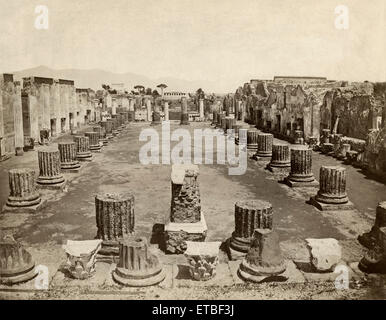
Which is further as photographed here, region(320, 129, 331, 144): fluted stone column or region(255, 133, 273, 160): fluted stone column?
region(320, 129, 331, 144): fluted stone column

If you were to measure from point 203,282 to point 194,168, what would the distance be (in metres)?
2.66

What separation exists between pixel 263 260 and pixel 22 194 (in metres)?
7.23

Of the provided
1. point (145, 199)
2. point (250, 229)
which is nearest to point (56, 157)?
point (145, 199)

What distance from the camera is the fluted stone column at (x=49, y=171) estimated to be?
13266 millimetres

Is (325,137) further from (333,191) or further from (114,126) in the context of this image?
(114,126)

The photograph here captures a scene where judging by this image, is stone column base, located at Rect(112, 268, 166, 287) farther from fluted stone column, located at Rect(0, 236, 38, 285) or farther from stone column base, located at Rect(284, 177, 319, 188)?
stone column base, located at Rect(284, 177, 319, 188)

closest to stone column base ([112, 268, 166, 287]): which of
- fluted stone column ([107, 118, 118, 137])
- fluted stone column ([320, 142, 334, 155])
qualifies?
fluted stone column ([320, 142, 334, 155])

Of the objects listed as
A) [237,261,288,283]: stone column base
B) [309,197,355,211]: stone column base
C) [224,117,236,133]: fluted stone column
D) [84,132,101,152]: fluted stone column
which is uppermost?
[224,117,236,133]: fluted stone column

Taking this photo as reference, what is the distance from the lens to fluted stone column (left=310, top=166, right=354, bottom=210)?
1106 cm

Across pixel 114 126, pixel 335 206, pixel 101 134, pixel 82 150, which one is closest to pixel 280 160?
pixel 335 206

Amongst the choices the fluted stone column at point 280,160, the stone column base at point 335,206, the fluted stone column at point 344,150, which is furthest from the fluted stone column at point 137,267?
the fluted stone column at point 344,150

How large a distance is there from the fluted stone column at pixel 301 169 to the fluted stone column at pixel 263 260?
6573 millimetres

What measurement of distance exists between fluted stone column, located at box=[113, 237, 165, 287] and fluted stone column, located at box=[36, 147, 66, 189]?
6893 millimetres
